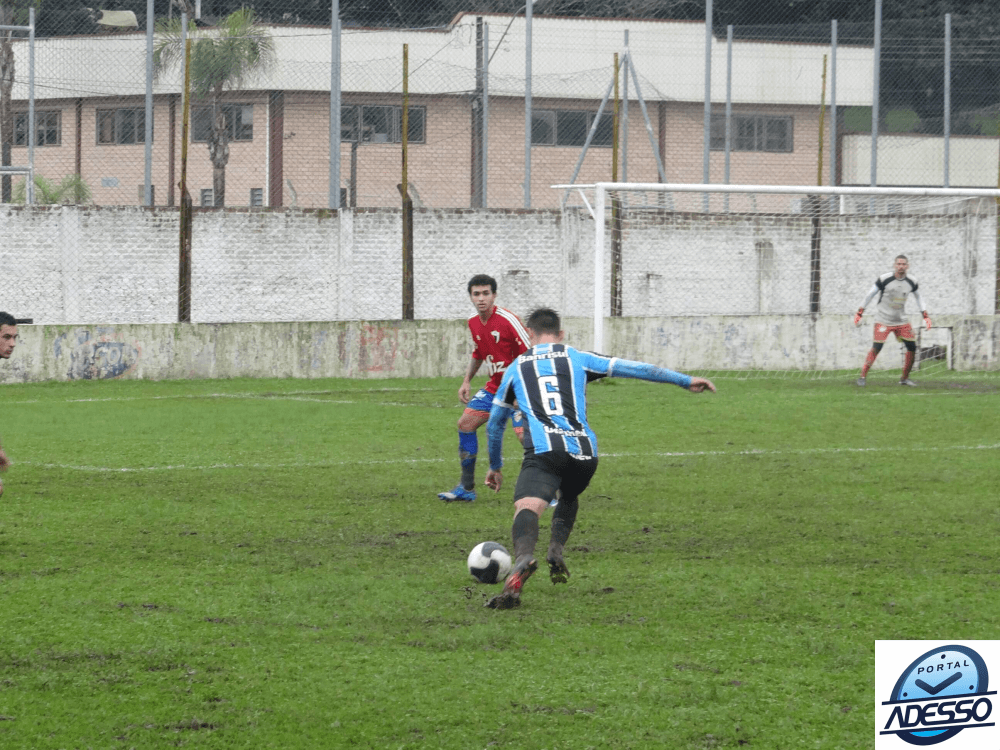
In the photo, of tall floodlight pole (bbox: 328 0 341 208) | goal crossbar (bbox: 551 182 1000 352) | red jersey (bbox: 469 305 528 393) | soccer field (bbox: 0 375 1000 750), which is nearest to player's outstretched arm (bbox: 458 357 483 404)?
red jersey (bbox: 469 305 528 393)

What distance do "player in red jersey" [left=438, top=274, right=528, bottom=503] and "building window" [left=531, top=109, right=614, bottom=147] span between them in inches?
511

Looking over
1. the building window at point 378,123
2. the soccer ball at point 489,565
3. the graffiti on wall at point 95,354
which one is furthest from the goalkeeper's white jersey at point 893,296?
the soccer ball at point 489,565

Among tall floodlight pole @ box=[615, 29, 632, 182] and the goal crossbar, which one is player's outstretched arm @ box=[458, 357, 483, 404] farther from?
tall floodlight pole @ box=[615, 29, 632, 182]

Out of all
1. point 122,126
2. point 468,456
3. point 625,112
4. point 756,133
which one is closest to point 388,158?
point 122,126

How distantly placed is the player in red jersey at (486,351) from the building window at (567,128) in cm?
1299

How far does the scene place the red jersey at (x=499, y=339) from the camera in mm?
9258

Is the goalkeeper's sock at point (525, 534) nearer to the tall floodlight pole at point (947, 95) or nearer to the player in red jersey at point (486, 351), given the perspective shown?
the player in red jersey at point (486, 351)

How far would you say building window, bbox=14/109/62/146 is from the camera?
821 inches

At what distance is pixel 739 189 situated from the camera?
60.8ft

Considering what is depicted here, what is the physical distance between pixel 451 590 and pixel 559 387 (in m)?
1.14

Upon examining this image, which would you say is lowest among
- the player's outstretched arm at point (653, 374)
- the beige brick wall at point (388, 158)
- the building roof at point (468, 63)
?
the player's outstretched arm at point (653, 374)

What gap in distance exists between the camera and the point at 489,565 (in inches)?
250

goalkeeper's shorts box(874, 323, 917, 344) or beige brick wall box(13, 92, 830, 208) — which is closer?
goalkeeper's shorts box(874, 323, 917, 344)

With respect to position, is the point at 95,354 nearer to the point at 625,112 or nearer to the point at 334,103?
the point at 334,103
